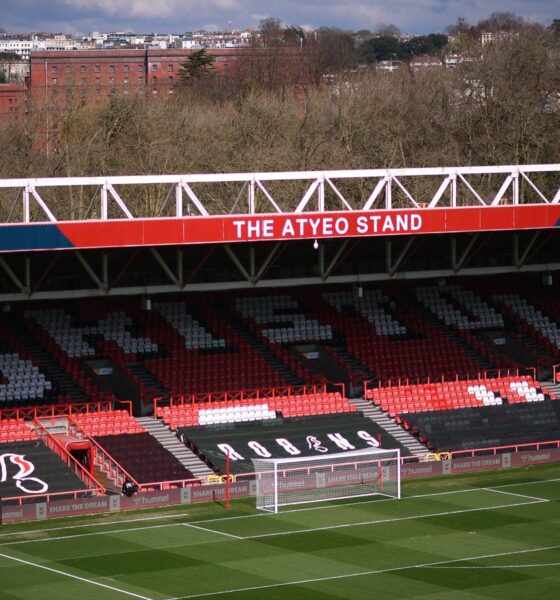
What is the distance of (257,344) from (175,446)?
7.86 meters

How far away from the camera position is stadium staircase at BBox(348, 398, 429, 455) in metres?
45.0

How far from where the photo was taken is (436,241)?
160 feet

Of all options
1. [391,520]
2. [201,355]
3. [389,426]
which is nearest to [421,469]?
[389,426]

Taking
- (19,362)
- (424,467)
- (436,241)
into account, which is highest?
(436,241)

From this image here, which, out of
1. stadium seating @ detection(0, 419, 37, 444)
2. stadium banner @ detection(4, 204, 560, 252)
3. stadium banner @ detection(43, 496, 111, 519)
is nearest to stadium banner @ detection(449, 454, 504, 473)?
stadium banner @ detection(4, 204, 560, 252)

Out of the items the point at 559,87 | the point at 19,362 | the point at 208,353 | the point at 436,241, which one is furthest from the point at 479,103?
the point at 19,362

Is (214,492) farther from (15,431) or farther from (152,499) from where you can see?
(15,431)

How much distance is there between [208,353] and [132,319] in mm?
2947

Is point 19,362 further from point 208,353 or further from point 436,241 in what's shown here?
point 436,241

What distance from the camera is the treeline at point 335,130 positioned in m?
66.1

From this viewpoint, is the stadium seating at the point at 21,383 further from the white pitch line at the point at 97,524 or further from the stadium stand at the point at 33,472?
the white pitch line at the point at 97,524

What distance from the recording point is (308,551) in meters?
32.9

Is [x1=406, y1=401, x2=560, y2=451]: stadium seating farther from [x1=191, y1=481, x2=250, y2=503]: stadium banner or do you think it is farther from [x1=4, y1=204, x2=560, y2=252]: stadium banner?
[x1=191, y1=481, x2=250, y2=503]: stadium banner

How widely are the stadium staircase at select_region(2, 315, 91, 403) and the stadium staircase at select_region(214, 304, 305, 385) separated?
23.9ft
